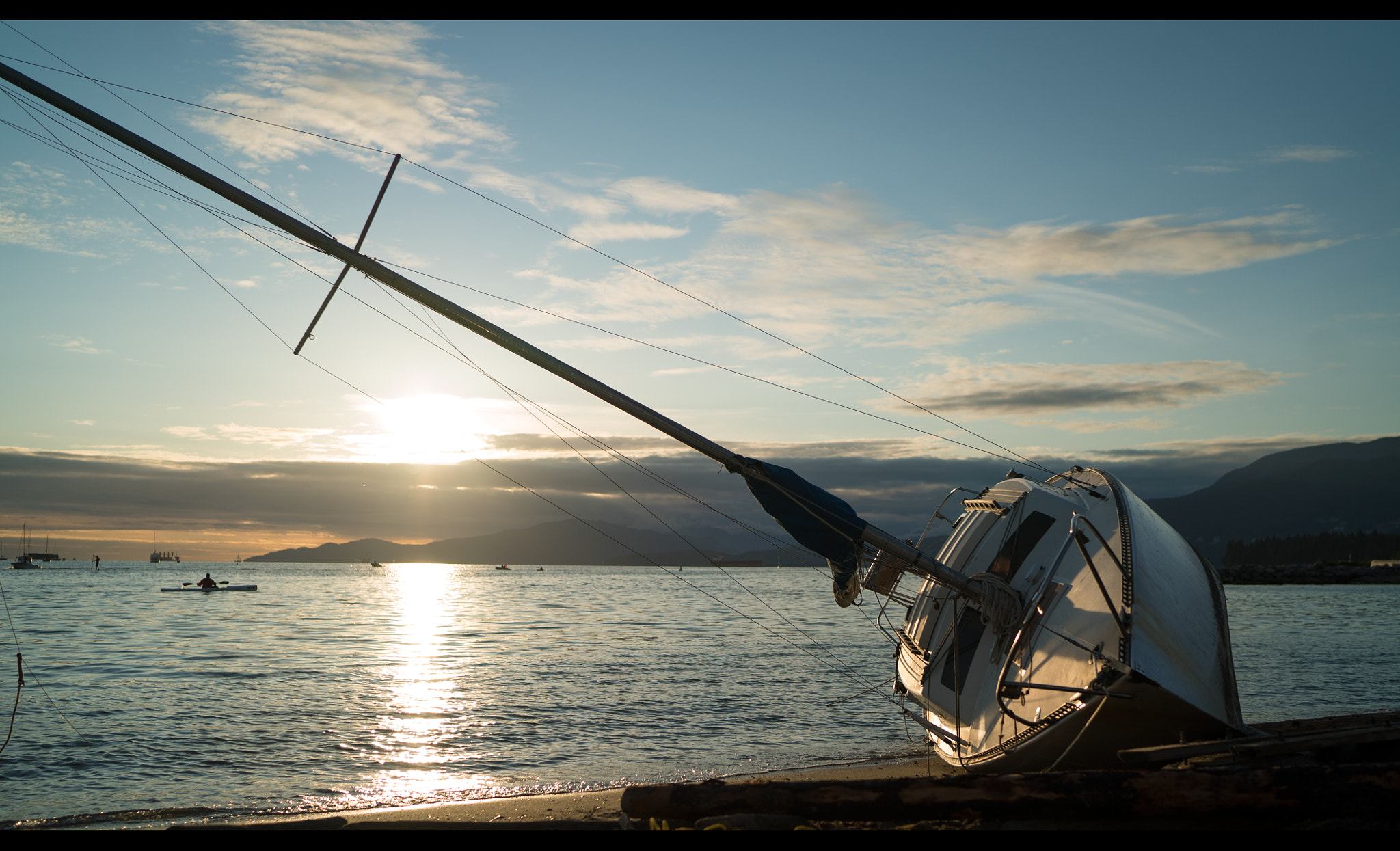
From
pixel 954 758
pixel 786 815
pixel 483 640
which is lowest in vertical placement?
pixel 483 640

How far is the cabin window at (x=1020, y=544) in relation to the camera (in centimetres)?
1217

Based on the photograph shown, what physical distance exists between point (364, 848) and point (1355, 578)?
125m

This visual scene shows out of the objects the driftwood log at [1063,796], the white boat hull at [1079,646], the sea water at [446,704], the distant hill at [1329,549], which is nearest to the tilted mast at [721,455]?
the white boat hull at [1079,646]

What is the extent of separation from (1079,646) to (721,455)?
17.2 feet

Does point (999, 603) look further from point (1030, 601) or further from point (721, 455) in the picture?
point (721, 455)

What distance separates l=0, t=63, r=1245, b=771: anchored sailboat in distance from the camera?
8.80m

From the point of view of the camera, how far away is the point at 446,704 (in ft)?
69.7

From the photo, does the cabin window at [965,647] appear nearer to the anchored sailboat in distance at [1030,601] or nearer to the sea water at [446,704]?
the anchored sailboat in distance at [1030,601]

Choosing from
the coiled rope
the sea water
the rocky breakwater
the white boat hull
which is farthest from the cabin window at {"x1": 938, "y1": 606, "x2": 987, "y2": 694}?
the rocky breakwater

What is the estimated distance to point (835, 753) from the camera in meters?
15.8

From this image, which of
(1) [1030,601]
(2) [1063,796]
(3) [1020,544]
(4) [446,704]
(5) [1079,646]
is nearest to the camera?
(2) [1063,796]

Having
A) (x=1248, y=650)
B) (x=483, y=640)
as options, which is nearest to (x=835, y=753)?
(x=1248, y=650)

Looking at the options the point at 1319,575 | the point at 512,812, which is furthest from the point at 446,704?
the point at 1319,575

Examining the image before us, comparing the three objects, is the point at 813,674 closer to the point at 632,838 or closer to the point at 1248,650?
the point at 1248,650
